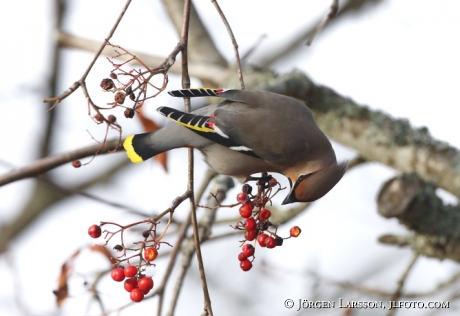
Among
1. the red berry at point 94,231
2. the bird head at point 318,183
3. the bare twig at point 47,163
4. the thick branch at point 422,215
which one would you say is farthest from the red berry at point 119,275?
the thick branch at point 422,215

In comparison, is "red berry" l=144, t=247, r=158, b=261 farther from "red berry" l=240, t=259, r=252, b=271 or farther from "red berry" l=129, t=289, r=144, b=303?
"red berry" l=240, t=259, r=252, b=271

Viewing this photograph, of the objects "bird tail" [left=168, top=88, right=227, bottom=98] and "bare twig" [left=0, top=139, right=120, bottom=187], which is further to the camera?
"bare twig" [left=0, top=139, right=120, bottom=187]

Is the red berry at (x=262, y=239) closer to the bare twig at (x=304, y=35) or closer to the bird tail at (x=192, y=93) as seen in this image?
the bird tail at (x=192, y=93)

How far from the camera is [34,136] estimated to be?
7.12m

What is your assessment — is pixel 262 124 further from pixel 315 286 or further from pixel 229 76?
pixel 315 286

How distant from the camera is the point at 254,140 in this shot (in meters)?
2.84

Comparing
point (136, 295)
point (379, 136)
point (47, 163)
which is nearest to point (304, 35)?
point (379, 136)

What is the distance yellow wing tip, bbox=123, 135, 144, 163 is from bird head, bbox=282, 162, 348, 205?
2.24 ft

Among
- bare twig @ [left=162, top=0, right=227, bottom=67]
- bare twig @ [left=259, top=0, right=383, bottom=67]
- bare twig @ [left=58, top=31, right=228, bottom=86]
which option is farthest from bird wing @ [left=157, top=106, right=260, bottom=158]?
bare twig @ [left=259, top=0, right=383, bottom=67]

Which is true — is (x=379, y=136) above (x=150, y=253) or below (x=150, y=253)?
above

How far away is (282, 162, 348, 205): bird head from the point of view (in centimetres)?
272

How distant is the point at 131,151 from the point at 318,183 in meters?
0.85

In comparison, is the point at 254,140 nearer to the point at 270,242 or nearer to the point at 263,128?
the point at 263,128

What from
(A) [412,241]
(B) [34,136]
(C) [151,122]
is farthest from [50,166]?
(B) [34,136]
